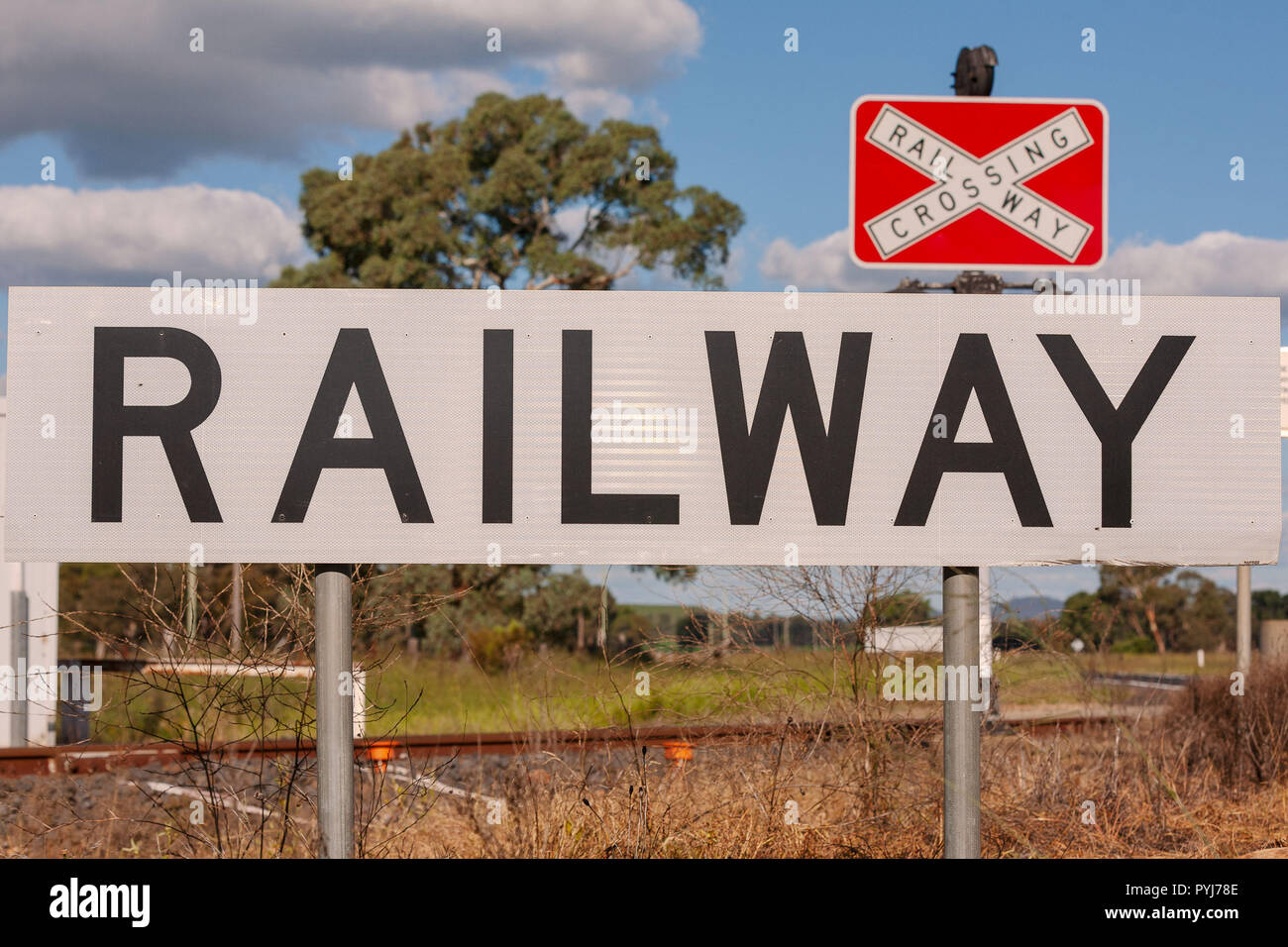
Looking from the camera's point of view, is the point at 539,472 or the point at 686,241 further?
the point at 686,241

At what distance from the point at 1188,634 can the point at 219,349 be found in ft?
187

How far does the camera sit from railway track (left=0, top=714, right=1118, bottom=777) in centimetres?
536

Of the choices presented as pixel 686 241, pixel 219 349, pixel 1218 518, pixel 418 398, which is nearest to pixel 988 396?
pixel 1218 518

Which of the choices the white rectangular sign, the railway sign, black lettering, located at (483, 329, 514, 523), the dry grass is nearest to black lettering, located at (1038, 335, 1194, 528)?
the white rectangular sign

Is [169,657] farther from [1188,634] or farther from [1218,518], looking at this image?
[1188,634]

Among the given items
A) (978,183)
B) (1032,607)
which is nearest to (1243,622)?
(1032,607)

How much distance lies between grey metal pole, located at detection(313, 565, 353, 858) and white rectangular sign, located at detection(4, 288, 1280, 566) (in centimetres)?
22

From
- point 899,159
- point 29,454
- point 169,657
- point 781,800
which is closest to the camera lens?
point 29,454

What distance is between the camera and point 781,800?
4.80 metres

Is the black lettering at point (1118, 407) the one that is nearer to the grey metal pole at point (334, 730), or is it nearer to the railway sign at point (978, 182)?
the railway sign at point (978, 182)

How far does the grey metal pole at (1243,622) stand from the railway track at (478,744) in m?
1.80

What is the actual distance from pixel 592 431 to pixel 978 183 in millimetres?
1660

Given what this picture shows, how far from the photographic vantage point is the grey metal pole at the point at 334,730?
2.97 metres

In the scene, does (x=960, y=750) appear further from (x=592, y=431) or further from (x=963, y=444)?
(x=592, y=431)
